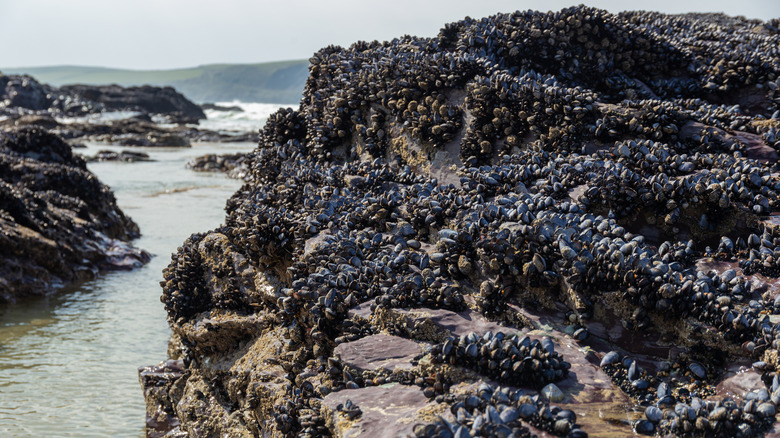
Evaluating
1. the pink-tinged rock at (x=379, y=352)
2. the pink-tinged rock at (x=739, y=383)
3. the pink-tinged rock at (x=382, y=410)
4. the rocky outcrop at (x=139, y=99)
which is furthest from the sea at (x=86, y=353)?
the rocky outcrop at (x=139, y=99)

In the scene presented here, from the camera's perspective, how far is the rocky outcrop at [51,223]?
9836 mm

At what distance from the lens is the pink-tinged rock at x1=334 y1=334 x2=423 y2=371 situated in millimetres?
3521

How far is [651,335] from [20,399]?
19.9ft

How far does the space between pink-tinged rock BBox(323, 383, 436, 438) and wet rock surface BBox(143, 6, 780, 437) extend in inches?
0.6

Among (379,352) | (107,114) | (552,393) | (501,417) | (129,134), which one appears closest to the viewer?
(501,417)

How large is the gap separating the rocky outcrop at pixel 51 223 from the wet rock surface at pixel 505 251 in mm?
4941

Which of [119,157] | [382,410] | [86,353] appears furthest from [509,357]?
[119,157]

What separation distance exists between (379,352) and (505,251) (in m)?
1.06

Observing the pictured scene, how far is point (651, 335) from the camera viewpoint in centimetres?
353

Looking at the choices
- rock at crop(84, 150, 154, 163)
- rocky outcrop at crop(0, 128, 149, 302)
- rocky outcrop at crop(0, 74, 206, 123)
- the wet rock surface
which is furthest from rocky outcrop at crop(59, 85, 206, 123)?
the wet rock surface

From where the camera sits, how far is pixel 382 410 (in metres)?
3.15

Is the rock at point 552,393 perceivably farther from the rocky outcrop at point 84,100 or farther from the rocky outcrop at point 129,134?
the rocky outcrop at point 84,100

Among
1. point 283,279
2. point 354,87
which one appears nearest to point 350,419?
point 283,279

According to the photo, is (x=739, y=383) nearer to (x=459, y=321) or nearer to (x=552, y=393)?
(x=552, y=393)
